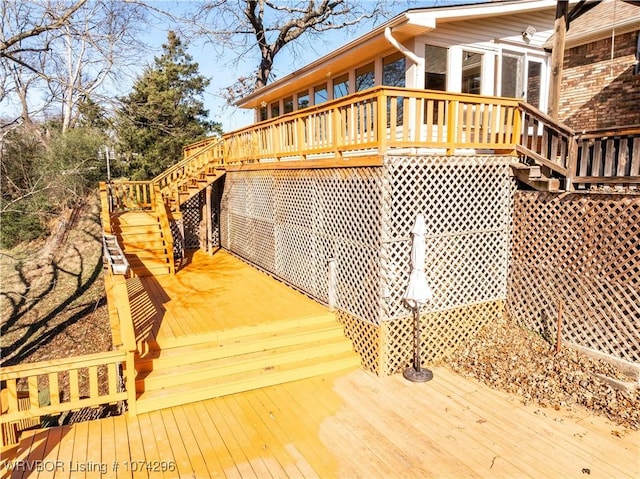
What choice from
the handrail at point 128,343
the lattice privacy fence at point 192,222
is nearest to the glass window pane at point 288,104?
the lattice privacy fence at point 192,222

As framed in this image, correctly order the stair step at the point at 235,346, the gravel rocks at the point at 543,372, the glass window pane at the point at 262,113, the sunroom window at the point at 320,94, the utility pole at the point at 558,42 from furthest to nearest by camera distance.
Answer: the glass window pane at the point at 262,113 < the sunroom window at the point at 320,94 < the utility pole at the point at 558,42 < the stair step at the point at 235,346 < the gravel rocks at the point at 543,372

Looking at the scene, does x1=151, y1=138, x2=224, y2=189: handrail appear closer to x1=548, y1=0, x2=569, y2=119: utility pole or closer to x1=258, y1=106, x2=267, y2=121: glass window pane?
x1=258, y1=106, x2=267, y2=121: glass window pane

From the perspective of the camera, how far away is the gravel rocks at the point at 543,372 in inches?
202

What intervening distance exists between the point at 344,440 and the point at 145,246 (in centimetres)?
804

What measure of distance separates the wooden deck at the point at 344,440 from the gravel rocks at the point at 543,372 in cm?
25

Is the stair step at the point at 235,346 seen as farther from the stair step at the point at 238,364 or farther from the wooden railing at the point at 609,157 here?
the wooden railing at the point at 609,157

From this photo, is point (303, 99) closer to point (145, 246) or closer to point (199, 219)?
point (199, 219)

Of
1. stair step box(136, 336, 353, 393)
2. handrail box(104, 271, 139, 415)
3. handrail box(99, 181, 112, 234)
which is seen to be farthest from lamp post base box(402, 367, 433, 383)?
handrail box(99, 181, 112, 234)

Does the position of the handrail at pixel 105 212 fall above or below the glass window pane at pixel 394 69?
below

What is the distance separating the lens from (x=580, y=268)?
5.94 m

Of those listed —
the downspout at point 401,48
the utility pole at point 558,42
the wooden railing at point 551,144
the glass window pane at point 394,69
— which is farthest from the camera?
the glass window pane at point 394,69

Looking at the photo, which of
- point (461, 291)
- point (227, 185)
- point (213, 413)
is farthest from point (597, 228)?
point (227, 185)

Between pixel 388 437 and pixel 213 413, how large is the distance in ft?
6.93

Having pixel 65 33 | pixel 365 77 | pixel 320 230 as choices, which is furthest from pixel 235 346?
pixel 365 77
